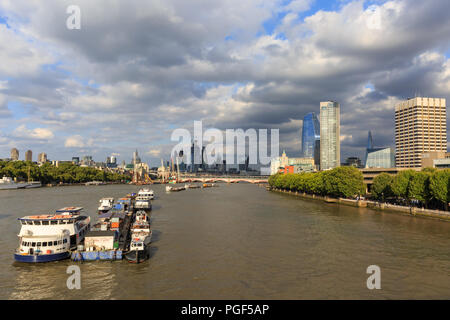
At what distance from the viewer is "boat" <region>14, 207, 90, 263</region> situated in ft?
110

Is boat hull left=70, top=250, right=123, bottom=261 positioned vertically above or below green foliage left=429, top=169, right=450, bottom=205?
below

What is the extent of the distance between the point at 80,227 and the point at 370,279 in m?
35.3

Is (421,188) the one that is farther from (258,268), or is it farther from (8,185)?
(8,185)

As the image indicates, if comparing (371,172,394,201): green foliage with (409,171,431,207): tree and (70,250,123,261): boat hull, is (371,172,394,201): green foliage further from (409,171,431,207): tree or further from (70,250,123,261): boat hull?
(70,250,123,261): boat hull

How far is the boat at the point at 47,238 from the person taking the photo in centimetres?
3344

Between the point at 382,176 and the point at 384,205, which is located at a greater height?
the point at 382,176

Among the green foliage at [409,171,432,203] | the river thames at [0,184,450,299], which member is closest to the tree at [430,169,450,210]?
the green foliage at [409,171,432,203]

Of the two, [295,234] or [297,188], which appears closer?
[295,234]

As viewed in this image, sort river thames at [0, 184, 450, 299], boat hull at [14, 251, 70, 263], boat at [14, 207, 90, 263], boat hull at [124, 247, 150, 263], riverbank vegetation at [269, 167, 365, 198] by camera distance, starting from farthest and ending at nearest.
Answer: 1. riverbank vegetation at [269, 167, 365, 198]
2. boat hull at [124, 247, 150, 263]
3. boat at [14, 207, 90, 263]
4. boat hull at [14, 251, 70, 263]
5. river thames at [0, 184, 450, 299]

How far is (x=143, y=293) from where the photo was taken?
→ 2558 centimetres

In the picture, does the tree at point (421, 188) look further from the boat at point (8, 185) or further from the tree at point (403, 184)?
the boat at point (8, 185)

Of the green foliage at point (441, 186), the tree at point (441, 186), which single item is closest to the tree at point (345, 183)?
the tree at point (441, 186)
